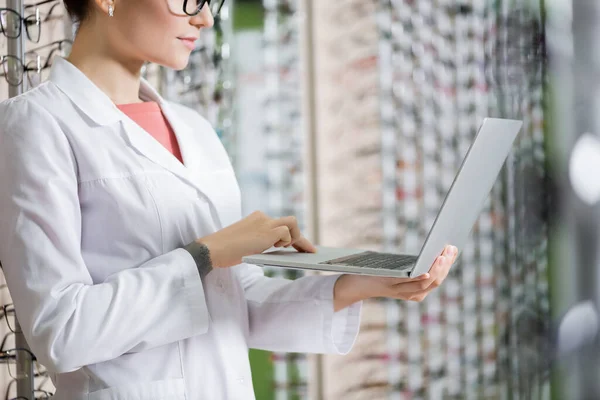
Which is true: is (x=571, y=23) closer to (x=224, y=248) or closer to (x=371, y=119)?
(x=371, y=119)

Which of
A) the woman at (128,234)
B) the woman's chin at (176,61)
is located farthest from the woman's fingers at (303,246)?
the woman's chin at (176,61)

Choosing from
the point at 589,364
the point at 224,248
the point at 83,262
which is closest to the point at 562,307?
the point at 589,364

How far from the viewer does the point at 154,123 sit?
46.6 inches

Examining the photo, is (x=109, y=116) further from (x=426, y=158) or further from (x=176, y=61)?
(x=426, y=158)

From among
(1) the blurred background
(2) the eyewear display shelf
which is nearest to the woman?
(2) the eyewear display shelf

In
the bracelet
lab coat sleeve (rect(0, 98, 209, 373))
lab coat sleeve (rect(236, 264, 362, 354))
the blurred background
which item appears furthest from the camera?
the blurred background

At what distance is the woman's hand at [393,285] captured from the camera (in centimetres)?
105

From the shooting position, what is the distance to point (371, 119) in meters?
2.52

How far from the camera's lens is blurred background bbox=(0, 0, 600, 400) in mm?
2283

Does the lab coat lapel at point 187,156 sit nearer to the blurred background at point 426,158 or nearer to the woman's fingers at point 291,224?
the woman's fingers at point 291,224

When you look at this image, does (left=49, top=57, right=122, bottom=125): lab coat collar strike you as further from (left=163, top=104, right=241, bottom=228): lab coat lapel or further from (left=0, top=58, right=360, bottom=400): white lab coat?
(left=163, top=104, right=241, bottom=228): lab coat lapel

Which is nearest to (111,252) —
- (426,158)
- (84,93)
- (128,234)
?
(128,234)

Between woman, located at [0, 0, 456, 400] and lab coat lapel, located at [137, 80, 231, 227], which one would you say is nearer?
woman, located at [0, 0, 456, 400]

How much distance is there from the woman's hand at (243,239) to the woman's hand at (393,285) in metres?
0.20
